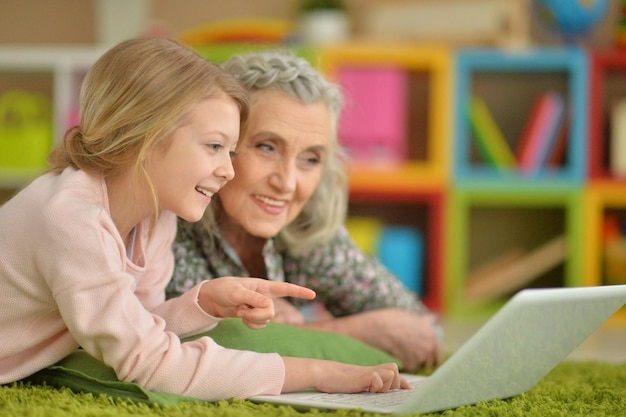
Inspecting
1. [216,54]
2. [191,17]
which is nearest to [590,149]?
[216,54]

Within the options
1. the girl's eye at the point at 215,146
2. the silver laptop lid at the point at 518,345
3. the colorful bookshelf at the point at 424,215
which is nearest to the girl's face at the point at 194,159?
the girl's eye at the point at 215,146

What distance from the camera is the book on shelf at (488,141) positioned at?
331 centimetres

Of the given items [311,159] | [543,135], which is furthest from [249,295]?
[543,135]

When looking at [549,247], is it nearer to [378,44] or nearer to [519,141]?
[519,141]

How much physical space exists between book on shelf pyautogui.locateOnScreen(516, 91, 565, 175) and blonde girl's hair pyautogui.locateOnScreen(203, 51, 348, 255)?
1.68 metres

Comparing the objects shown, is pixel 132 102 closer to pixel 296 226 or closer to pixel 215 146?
pixel 215 146

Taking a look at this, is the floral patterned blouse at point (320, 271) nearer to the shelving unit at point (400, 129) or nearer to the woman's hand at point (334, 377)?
the woman's hand at point (334, 377)

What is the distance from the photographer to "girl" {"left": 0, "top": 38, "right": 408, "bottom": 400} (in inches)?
44.9

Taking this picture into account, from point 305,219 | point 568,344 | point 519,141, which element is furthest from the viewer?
point 519,141

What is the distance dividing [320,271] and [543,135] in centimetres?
179

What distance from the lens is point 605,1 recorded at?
3299 millimetres

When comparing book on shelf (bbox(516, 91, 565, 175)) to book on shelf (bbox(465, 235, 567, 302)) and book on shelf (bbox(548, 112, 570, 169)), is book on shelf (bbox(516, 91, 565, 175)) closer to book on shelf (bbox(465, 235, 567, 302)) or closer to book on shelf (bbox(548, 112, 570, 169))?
book on shelf (bbox(548, 112, 570, 169))

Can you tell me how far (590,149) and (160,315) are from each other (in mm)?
2304

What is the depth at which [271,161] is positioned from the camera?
151cm
